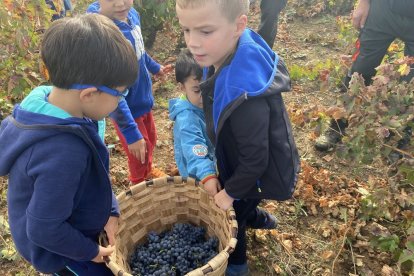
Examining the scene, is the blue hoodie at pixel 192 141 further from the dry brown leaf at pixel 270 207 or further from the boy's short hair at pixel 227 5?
the dry brown leaf at pixel 270 207

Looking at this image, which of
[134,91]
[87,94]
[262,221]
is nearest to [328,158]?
[262,221]

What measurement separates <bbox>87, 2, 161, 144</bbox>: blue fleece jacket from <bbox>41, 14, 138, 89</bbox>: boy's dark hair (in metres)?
0.84

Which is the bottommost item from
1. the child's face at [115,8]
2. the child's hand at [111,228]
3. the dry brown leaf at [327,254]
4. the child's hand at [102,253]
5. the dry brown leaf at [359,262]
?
the dry brown leaf at [359,262]

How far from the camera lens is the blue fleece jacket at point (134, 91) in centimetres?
231

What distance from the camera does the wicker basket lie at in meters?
2.23

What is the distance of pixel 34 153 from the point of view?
1343 millimetres

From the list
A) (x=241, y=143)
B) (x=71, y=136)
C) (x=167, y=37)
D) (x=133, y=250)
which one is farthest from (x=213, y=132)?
(x=167, y=37)

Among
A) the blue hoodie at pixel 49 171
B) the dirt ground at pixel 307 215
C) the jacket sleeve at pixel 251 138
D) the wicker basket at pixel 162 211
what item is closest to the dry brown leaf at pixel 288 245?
the dirt ground at pixel 307 215

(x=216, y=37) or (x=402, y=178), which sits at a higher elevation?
(x=216, y=37)

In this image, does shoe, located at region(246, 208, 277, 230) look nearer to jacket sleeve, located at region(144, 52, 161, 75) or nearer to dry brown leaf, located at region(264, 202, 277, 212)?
dry brown leaf, located at region(264, 202, 277, 212)

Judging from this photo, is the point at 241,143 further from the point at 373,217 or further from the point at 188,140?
the point at 373,217

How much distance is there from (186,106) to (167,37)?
3.90m

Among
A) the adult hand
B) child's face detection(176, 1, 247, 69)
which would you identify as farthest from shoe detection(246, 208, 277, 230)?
the adult hand

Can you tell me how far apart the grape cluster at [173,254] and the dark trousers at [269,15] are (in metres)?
3.39
